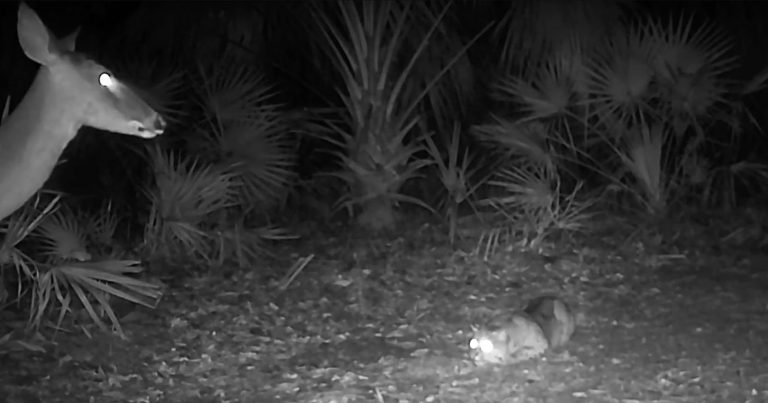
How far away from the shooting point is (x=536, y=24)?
8.52 m

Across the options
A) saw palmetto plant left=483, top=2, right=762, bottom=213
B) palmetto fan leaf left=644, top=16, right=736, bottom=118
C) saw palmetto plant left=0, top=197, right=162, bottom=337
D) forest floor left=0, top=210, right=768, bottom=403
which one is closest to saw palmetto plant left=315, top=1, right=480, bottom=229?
forest floor left=0, top=210, right=768, bottom=403

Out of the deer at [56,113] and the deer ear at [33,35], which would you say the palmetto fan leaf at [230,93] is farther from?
the deer ear at [33,35]

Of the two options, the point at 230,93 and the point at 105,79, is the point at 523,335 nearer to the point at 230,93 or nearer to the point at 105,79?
the point at 105,79

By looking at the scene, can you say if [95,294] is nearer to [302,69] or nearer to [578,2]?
[302,69]

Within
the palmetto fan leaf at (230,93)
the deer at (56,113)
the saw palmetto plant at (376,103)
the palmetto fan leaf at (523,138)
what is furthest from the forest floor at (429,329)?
the deer at (56,113)

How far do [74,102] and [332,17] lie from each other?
338 cm

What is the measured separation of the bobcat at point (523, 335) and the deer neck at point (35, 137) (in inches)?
80.6

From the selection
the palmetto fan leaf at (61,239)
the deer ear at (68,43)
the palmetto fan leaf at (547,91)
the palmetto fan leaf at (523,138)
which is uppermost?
the deer ear at (68,43)

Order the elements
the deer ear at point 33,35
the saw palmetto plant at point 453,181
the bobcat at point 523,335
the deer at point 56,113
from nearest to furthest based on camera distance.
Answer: the deer ear at point 33,35, the deer at point 56,113, the bobcat at point 523,335, the saw palmetto plant at point 453,181

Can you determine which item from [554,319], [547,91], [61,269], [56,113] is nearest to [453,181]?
[547,91]

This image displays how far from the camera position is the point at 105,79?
504cm

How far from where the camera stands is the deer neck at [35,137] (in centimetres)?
501

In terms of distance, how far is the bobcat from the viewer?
566 centimetres

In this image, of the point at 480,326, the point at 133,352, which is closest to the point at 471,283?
the point at 480,326
